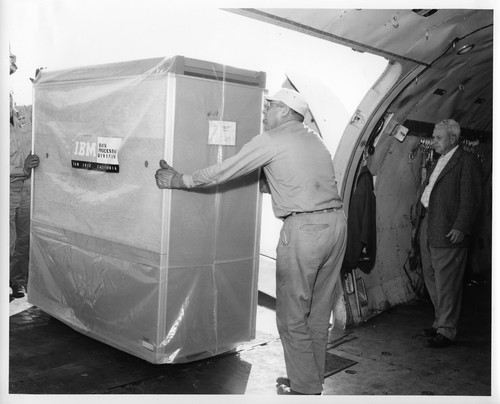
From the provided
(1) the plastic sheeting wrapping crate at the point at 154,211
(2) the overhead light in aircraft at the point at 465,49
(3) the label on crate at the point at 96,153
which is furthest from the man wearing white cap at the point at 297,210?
(2) the overhead light in aircraft at the point at 465,49

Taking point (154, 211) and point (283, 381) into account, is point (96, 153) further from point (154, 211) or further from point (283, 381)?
point (283, 381)

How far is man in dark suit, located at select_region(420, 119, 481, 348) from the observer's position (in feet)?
16.2

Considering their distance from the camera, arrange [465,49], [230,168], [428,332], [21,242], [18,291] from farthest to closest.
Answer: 1. [21,242]
2. [18,291]
3. [428,332]
4. [465,49]
5. [230,168]

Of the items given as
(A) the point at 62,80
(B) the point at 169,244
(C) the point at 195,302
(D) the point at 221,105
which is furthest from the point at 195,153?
(A) the point at 62,80

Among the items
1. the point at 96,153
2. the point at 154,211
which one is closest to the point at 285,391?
the point at 154,211

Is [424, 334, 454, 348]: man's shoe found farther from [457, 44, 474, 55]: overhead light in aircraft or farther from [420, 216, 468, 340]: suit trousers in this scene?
[457, 44, 474, 55]: overhead light in aircraft

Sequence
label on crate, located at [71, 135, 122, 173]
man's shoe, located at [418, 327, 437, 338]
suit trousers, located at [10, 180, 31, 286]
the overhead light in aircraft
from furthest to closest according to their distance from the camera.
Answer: suit trousers, located at [10, 180, 31, 286], man's shoe, located at [418, 327, 437, 338], the overhead light in aircraft, label on crate, located at [71, 135, 122, 173]

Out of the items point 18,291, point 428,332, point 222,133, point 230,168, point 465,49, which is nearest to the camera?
point 230,168

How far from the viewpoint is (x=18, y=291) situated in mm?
5914

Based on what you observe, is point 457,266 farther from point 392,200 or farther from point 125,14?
point 125,14

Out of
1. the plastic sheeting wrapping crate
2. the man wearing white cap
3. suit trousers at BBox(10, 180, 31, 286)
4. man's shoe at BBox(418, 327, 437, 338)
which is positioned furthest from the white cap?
suit trousers at BBox(10, 180, 31, 286)

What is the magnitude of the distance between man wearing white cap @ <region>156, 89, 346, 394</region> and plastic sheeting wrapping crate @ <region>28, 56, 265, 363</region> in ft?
0.90

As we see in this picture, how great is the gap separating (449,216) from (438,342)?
1040mm

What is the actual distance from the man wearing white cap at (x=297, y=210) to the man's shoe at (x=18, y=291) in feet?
8.87
